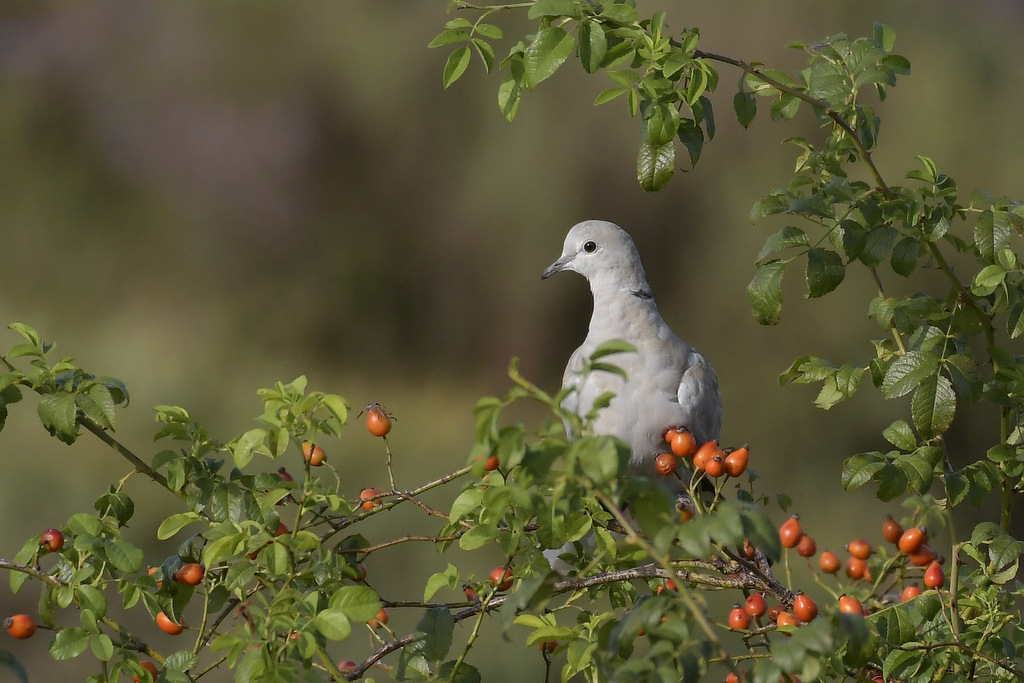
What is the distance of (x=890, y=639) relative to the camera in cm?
115

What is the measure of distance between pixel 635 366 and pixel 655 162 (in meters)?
0.75

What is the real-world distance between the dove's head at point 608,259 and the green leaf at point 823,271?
828 millimetres

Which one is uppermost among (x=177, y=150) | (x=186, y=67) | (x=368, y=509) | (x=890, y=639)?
(x=186, y=67)

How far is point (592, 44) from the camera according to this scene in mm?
1232

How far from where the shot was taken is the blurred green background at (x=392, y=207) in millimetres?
3854

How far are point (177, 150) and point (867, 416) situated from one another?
2819 millimetres

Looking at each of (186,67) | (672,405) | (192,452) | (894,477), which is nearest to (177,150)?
(186,67)

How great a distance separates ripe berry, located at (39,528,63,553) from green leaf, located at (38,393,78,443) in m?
Result: 0.11

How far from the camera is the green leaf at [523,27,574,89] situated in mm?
1229

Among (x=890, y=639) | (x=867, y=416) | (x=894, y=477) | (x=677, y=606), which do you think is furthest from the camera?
(x=867, y=416)

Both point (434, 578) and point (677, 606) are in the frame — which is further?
point (434, 578)

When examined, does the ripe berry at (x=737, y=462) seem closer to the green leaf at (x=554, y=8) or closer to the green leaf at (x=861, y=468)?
the green leaf at (x=861, y=468)

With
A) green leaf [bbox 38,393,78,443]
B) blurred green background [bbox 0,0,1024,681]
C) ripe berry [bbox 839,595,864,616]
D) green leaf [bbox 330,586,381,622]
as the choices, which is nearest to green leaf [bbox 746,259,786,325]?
ripe berry [bbox 839,595,864,616]

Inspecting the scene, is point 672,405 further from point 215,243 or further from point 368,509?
point 215,243
